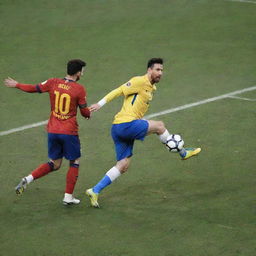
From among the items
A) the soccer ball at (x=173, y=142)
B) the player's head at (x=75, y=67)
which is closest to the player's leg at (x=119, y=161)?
the soccer ball at (x=173, y=142)

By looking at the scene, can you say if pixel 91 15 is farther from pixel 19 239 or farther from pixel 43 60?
pixel 19 239

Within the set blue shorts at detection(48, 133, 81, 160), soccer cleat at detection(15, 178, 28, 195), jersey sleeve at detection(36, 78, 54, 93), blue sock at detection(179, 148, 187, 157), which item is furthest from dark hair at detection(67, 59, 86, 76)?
blue sock at detection(179, 148, 187, 157)

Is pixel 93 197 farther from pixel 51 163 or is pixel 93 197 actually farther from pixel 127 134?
pixel 127 134

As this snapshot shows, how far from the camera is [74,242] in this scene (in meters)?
10.5

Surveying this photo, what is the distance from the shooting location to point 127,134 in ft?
38.9

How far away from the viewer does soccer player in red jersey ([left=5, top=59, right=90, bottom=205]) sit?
1155 cm

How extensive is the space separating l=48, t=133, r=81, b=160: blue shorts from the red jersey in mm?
77

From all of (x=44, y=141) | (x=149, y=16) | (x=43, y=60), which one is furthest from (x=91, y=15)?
(x=44, y=141)

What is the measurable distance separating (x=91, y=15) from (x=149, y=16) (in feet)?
5.74

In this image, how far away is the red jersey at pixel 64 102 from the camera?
1153 cm

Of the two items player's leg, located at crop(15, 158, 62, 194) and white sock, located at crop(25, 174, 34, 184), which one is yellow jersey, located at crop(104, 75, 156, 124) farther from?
white sock, located at crop(25, 174, 34, 184)

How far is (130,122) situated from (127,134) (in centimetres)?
19

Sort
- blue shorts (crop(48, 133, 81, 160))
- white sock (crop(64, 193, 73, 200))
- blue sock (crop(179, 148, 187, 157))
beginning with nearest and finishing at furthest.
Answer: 1. blue shorts (crop(48, 133, 81, 160))
2. white sock (crop(64, 193, 73, 200))
3. blue sock (crop(179, 148, 187, 157))

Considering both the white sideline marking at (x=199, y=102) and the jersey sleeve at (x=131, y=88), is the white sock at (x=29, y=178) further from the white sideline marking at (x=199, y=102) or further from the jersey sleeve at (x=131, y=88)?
the white sideline marking at (x=199, y=102)
